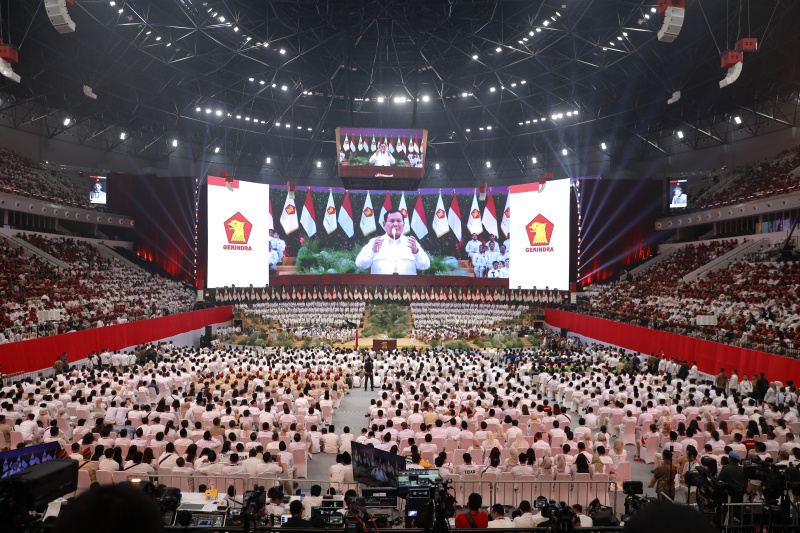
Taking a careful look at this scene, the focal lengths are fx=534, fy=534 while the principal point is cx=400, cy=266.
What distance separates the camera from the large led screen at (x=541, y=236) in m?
35.2

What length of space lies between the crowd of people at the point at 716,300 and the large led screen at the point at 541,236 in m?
3.32

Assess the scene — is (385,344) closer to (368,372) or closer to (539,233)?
(368,372)

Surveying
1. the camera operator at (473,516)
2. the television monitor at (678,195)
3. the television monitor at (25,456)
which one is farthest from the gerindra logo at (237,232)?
the camera operator at (473,516)

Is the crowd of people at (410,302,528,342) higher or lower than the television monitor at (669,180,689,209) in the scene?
lower

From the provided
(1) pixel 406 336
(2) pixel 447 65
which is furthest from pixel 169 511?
(2) pixel 447 65

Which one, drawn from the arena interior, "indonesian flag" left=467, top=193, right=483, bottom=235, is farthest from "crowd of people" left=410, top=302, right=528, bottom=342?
"indonesian flag" left=467, top=193, right=483, bottom=235

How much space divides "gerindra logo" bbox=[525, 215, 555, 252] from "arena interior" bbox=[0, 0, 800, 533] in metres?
0.23

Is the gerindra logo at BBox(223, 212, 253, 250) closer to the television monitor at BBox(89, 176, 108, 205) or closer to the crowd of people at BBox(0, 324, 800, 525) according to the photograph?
the television monitor at BBox(89, 176, 108, 205)

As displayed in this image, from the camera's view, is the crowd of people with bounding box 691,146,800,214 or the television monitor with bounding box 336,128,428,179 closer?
the crowd of people with bounding box 691,146,800,214

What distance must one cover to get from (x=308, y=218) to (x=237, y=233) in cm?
1281

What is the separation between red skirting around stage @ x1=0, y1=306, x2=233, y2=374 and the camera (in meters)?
18.4

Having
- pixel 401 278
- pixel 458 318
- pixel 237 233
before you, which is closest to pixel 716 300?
pixel 458 318

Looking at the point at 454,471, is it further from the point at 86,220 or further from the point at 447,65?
the point at 86,220

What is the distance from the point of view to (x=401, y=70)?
3850 cm
